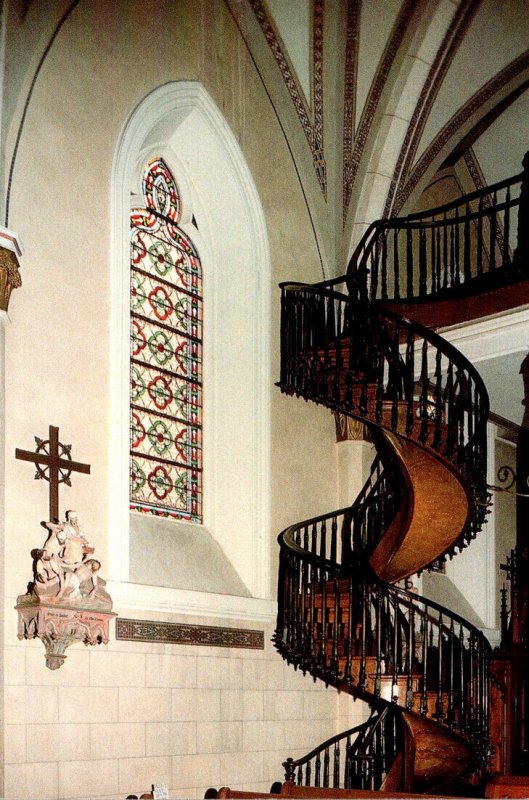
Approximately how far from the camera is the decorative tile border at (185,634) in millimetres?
9109

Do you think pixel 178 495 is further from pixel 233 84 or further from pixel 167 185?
pixel 233 84

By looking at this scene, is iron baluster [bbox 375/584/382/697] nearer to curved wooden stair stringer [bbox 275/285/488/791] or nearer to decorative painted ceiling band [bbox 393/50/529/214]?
curved wooden stair stringer [bbox 275/285/488/791]

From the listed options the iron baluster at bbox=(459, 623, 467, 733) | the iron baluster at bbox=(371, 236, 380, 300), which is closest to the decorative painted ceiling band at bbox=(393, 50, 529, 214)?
the iron baluster at bbox=(371, 236, 380, 300)

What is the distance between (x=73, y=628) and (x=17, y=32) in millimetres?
4521

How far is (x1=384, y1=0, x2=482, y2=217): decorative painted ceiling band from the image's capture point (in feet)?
39.8

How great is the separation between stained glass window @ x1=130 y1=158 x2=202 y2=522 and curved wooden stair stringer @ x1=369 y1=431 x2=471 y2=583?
1.85 meters

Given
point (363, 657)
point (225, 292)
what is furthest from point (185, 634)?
point (225, 292)

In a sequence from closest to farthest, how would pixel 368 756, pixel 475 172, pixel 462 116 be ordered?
pixel 368 756
pixel 462 116
pixel 475 172

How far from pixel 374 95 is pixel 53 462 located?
5876 mm

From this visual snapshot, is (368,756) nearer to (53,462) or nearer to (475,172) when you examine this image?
(53,462)

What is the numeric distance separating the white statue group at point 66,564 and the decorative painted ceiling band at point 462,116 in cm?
610

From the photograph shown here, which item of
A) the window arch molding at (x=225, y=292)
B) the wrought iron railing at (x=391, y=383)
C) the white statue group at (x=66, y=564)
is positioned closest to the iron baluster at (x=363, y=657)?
Result: the wrought iron railing at (x=391, y=383)

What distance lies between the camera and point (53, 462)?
8594 mm

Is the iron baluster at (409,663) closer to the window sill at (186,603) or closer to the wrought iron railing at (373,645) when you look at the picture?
the wrought iron railing at (373,645)
